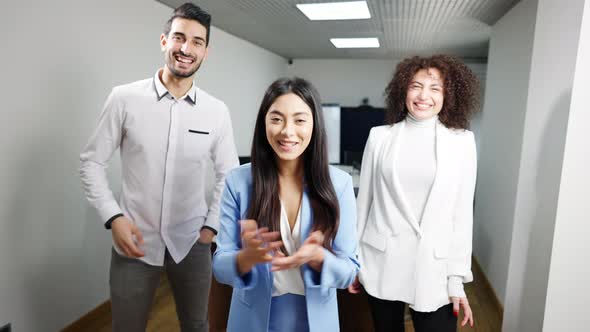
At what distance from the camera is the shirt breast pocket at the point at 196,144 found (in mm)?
1793

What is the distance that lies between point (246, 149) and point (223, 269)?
5.05m

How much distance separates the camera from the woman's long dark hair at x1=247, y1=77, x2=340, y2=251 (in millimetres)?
1110

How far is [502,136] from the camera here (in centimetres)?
377

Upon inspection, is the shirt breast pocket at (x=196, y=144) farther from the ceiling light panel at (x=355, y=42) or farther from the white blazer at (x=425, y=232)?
the ceiling light panel at (x=355, y=42)

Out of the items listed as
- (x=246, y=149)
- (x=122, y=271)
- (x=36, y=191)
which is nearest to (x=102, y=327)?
(x=36, y=191)

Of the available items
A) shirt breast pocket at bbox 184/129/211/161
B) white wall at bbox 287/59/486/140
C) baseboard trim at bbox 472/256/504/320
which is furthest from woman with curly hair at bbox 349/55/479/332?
white wall at bbox 287/59/486/140

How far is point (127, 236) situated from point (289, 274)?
0.80m

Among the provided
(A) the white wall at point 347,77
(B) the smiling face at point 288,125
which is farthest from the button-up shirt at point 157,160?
(A) the white wall at point 347,77

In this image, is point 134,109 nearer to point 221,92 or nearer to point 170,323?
point 170,323

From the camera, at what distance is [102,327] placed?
277cm

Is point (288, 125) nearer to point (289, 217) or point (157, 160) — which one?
point (289, 217)

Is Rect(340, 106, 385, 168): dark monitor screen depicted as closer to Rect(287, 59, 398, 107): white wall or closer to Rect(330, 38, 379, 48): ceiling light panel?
Rect(287, 59, 398, 107): white wall

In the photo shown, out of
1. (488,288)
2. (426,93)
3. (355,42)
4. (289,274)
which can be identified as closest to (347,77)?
(355,42)

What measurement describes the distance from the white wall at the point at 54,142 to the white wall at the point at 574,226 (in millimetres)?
2602
